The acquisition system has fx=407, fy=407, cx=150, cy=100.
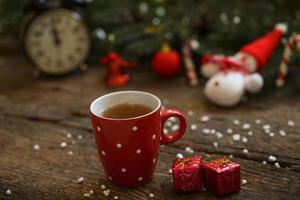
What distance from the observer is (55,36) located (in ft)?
3.84

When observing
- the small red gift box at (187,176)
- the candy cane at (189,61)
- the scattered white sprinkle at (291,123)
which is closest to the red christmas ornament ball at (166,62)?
the candy cane at (189,61)

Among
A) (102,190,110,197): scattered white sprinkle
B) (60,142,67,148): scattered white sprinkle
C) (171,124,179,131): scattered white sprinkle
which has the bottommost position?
(102,190,110,197): scattered white sprinkle

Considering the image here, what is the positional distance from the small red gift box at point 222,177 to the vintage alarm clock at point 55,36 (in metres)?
0.65

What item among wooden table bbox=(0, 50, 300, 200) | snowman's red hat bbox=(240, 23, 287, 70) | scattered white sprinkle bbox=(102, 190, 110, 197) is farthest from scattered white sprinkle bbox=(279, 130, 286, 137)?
scattered white sprinkle bbox=(102, 190, 110, 197)

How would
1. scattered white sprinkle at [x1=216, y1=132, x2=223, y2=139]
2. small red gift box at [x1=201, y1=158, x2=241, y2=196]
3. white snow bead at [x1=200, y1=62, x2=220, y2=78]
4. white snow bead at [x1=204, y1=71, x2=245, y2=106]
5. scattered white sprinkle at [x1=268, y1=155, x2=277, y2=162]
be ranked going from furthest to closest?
white snow bead at [x1=200, y1=62, x2=220, y2=78] → white snow bead at [x1=204, y1=71, x2=245, y2=106] → scattered white sprinkle at [x1=216, y1=132, x2=223, y2=139] → scattered white sprinkle at [x1=268, y1=155, x2=277, y2=162] → small red gift box at [x1=201, y1=158, x2=241, y2=196]

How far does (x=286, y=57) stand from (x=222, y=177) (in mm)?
489

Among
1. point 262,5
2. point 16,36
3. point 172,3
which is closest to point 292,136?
point 262,5

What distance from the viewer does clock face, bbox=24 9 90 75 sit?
1155mm

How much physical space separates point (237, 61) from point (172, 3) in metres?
0.38

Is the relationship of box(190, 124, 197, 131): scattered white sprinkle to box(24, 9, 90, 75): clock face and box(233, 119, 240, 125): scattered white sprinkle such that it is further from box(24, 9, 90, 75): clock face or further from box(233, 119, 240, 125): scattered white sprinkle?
box(24, 9, 90, 75): clock face

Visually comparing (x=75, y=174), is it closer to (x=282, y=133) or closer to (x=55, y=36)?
(x=282, y=133)

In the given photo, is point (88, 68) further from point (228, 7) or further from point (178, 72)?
point (228, 7)

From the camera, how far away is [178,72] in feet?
3.94

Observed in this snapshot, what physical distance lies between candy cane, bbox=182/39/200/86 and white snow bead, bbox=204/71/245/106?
119 millimetres
